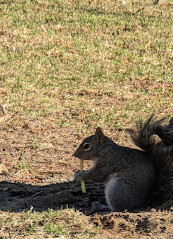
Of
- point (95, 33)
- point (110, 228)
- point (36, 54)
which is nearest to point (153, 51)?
point (95, 33)

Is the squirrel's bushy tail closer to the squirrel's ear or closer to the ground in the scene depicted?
the ground

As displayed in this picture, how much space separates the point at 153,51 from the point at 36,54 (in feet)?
8.31

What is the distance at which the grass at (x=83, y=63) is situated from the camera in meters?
8.03

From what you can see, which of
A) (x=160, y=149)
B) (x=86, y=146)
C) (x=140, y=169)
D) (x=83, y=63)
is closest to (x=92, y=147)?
(x=86, y=146)

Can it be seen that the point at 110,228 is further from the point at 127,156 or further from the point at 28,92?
the point at 28,92

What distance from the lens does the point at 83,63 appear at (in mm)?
9727

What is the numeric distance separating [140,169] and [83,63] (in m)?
5.38

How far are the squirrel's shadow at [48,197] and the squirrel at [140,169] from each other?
0.22m

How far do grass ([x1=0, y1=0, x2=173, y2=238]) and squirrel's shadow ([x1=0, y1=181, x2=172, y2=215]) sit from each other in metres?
0.75

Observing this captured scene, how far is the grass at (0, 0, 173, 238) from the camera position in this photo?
8031mm

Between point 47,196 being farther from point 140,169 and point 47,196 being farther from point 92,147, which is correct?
point 140,169

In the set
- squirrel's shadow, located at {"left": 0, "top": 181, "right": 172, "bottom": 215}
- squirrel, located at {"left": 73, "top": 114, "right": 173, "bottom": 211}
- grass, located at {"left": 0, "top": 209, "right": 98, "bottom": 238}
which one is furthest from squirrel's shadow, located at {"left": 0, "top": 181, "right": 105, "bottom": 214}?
grass, located at {"left": 0, "top": 209, "right": 98, "bottom": 238}

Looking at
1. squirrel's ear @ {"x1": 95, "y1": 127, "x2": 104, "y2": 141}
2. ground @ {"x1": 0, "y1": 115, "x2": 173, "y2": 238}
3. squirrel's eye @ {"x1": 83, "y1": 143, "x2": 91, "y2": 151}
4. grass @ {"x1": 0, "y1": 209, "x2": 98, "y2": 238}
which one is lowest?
ground @ {"x1": 0, "y1": 115, "x2": 173, "y2": 238}

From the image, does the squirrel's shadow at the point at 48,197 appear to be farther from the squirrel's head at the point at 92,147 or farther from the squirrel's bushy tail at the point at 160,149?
the squirrel's head at the point at 92,147
